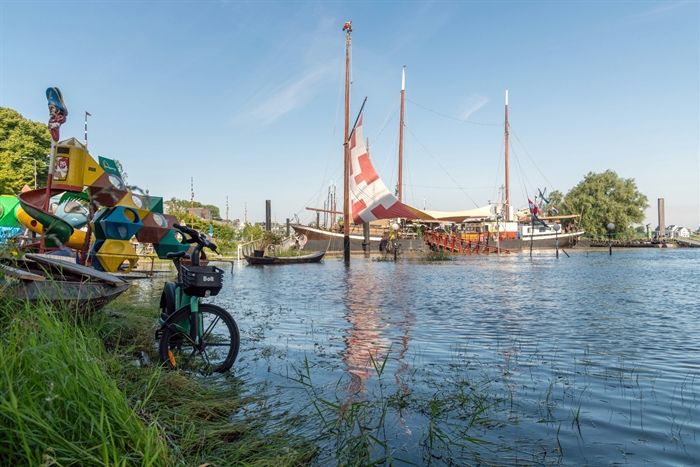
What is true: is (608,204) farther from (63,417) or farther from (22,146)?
(63,417)

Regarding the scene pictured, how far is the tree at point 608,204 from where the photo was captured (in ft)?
220

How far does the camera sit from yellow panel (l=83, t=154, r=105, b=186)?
9906 millimetres

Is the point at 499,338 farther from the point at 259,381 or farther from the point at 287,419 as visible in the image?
the point at 287,419

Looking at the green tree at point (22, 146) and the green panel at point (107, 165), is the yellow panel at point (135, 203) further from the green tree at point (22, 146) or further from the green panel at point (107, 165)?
the green tree at point (22, 146)

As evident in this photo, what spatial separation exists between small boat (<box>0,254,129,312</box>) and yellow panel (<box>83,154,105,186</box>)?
5430 millimetres

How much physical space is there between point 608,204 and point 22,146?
6681 centimetres

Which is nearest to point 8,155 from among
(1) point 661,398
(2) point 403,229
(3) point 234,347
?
(2) point 403,229

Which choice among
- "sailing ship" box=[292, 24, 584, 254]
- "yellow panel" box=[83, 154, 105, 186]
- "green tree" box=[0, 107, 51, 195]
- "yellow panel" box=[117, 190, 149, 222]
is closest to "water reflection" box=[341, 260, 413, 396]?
"yellow panel" box=[117, 190, 149, 222]

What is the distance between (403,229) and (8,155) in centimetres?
3307

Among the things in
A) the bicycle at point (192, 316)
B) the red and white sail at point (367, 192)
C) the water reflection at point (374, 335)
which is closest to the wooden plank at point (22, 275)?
the bicycle at point (192, 316)

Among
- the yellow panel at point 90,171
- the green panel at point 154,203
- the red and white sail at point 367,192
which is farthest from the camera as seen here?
the red and white sail at point 367,192

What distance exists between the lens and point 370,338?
668 centimetres

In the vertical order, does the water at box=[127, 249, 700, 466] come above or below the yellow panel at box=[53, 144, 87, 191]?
below

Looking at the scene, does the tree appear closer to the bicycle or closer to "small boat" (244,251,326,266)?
"small boat" (244,251,326,266)
